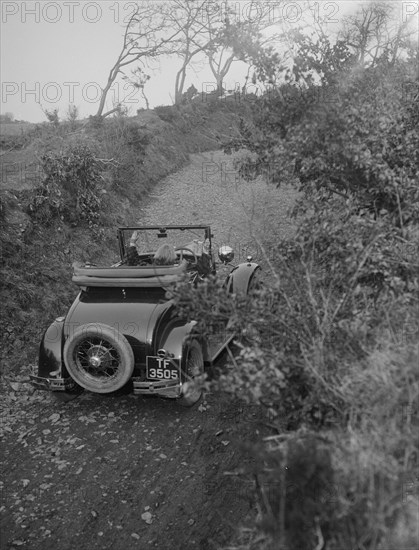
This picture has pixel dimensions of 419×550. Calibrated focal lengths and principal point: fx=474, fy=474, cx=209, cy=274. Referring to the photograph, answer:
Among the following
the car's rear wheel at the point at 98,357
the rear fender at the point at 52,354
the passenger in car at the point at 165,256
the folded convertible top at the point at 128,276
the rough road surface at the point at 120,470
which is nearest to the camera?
the rough road surface at the point at 120,470

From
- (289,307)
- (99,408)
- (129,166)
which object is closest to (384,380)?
(289,307)

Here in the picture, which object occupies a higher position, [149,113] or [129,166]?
[149,113]

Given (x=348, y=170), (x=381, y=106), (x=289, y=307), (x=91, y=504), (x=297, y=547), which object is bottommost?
(x=91, y=504)

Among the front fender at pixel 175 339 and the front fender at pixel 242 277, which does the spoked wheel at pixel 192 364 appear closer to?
the front fender at pixel 175 339

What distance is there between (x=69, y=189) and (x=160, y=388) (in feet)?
25.7

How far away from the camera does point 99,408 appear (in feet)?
22.2

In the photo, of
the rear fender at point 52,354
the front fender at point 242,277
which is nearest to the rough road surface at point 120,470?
the rear fender at point 52,354

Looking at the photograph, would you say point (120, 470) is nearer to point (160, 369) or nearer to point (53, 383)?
point (160, 369)

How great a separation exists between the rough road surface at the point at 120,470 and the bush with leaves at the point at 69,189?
4.70m

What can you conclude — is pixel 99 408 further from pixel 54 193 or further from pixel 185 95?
pixel 185 95

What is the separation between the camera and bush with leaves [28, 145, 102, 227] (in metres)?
11.3

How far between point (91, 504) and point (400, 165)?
5020 millimetres

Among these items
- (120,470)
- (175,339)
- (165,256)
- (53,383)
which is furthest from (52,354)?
(165,256)

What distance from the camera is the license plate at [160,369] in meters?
6.20
